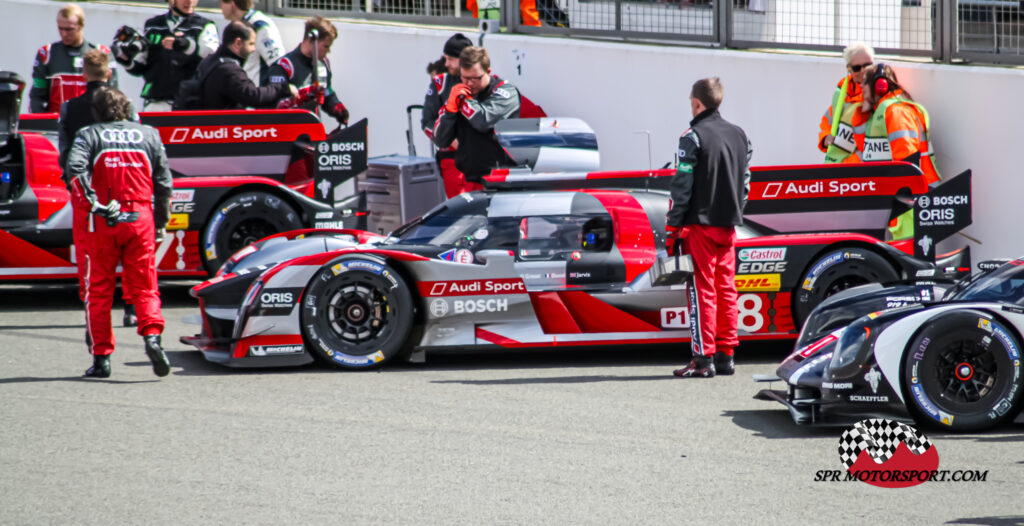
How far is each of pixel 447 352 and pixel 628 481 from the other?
3.44m

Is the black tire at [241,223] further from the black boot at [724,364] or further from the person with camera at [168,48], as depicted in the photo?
the black boot at [724,364]

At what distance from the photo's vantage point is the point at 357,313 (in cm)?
806

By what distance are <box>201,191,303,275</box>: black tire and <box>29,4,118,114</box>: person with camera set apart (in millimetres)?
2582

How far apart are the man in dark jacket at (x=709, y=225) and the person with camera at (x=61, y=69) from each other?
666 cm

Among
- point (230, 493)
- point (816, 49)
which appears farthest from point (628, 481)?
point (816, 49)

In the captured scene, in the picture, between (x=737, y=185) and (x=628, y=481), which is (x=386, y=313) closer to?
(x=737, y=185)

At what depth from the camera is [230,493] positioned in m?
5.35

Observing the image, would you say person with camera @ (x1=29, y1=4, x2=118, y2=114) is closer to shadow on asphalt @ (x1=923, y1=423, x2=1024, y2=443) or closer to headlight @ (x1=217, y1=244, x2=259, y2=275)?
headlight @ (x1=217, y1=244, x2=259, y2=275)

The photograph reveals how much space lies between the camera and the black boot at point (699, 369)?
7895mm

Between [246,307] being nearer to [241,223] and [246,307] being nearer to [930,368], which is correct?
[241,223]

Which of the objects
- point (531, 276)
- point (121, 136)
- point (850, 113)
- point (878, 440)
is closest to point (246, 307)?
point (121, 136)

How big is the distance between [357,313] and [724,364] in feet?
7.52

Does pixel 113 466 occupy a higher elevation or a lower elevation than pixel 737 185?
lower

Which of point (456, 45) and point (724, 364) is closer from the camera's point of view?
point (724, 364)
